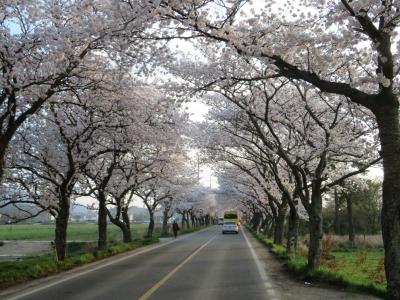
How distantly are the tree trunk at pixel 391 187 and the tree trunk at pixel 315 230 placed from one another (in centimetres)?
597

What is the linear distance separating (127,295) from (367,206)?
55.7 meters

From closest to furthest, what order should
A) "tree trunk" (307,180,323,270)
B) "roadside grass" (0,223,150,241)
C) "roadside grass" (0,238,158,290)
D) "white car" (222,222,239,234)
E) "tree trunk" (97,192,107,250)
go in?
"roadside grass" (0,238,158,290)
"tree trunk" (307,180,323,270)
"tree trunk" (97,192,107,250)
"roadside grass" (0,223,150,241)
"white car" (222,222,239,234)

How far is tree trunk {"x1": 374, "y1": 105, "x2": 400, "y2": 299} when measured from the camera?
8.98 meters

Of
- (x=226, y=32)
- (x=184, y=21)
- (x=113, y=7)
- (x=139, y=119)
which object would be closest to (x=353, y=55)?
(x=226, y=32)

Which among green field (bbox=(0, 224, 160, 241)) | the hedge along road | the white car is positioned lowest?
green field (bbox=(0, 224, 160, 241))

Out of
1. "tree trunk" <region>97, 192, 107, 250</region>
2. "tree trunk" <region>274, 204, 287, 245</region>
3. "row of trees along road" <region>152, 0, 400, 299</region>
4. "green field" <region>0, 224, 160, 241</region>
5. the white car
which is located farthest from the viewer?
the white car

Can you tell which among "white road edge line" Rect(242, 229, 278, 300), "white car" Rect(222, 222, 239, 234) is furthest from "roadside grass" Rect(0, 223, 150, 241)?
"white road edge line" Rect(242, 229, 278, 300)

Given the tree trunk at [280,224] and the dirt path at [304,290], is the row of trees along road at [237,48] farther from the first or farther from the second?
the tree trunk at [280,224]

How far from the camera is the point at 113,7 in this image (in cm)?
939

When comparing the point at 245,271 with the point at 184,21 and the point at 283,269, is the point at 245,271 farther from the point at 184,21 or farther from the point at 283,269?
the point at 184,21

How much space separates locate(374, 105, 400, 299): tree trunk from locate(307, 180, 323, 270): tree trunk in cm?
597

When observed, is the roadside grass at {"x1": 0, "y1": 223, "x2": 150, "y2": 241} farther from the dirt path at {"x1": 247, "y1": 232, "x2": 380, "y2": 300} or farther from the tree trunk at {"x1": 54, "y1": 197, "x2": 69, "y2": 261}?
the dirt path at {"x1": 247, "y1": 232, "x2": 380, "y2": 300}

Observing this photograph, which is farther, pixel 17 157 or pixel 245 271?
pixel 17 157

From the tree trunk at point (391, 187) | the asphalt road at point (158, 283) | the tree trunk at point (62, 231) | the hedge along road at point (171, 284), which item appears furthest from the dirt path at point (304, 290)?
the tree trunk at point (62, 231)
